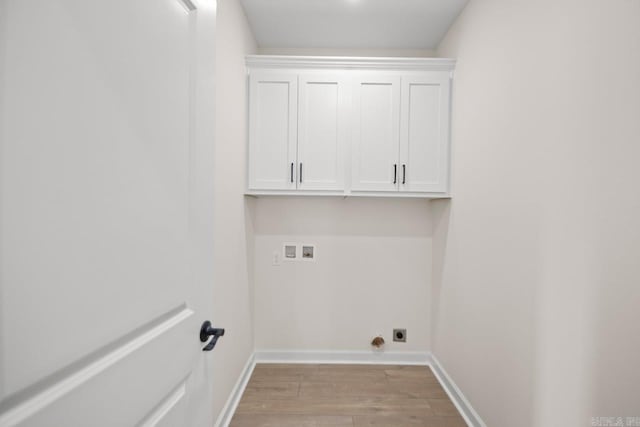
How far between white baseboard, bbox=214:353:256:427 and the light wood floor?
0.04 metres

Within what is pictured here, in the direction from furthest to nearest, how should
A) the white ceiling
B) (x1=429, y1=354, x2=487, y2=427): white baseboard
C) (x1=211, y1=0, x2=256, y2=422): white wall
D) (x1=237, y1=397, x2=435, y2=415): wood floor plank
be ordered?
the white ceiling, (x1=237, y1=397, x2=435, y2=415): wood floor plank, (x1=429, y1=354, x2=487, y2=427): white baseboard, (x1=211, y1=0, x2=256, y2=422): white wall

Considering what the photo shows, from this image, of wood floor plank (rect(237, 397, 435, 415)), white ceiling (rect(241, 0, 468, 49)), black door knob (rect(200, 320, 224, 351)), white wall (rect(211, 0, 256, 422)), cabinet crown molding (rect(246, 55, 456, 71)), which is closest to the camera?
black door knob (rect(200, 320, 224, 351))

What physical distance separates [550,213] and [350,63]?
175cm

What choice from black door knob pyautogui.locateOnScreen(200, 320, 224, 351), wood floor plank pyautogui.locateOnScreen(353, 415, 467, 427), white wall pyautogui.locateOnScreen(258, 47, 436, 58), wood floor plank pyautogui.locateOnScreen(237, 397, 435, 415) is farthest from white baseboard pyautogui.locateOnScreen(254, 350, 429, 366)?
white wall pyautogui.locateOnScreen(258, 47, 436, 58)

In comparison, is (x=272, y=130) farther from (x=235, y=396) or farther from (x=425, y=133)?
(x=235, y=396)

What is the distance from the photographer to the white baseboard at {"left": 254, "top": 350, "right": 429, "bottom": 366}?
2.69m

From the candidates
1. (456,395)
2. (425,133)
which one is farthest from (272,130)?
(456,395)

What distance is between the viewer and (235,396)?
6.85ft

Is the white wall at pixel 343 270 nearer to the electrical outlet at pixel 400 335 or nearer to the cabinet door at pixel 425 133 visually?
the electrical outlet at pixel 400 335

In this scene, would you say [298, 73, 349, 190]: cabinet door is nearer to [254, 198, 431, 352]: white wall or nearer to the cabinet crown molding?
the cabinet crown molding

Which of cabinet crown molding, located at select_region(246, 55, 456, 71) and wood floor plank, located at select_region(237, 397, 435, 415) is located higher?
cabinet crown molding, located at select_region(246, 55, 456, 71)

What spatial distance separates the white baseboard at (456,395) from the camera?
74.0 inches

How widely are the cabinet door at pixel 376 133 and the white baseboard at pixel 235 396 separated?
1.64m

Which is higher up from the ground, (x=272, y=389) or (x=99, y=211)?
(x=99, y=211)
